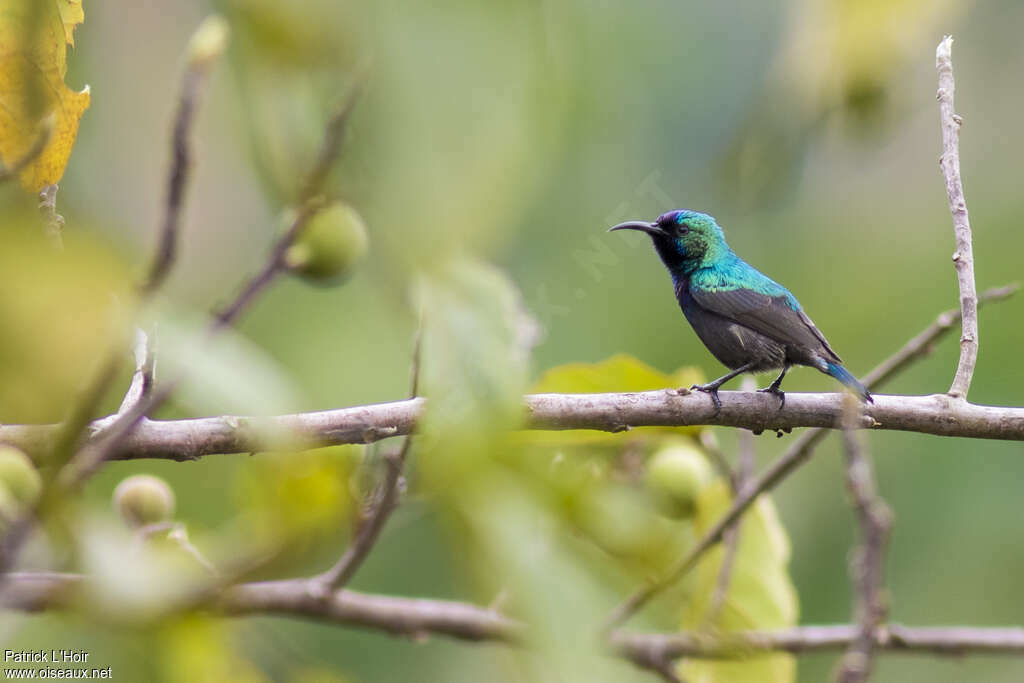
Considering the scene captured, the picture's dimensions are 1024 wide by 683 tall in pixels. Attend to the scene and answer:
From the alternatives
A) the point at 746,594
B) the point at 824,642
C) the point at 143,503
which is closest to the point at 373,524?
the point at 143,503

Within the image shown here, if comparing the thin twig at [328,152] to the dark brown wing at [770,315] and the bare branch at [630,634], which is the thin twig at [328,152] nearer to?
the bare branch at [630,634]

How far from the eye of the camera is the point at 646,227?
3928mm

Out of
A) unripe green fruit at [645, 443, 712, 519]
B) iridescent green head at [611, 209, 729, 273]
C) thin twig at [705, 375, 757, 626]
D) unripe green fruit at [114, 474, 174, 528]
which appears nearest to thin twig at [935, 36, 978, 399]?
thin twig at [705, 375, 757, 626]

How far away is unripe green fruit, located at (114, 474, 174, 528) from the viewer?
7.75 ft

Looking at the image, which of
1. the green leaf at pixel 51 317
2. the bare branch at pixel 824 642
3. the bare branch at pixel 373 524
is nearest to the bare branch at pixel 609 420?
the bare branch at pixel 373 524

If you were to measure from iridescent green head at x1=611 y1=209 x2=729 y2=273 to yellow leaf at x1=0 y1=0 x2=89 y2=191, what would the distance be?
295 cm

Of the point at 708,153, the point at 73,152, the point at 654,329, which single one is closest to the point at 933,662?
the point at 654,329

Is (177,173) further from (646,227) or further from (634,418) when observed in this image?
(646,227)

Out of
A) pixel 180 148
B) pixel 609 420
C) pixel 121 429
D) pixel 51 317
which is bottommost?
pixel 609 420

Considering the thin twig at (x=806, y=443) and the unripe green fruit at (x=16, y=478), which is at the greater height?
the thin twig at (x=806, y=443)

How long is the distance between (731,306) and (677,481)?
86 cm

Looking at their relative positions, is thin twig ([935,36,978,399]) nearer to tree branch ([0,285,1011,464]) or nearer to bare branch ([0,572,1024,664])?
tree branch ([0,285,1011,464])

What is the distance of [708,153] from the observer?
5.86 metres

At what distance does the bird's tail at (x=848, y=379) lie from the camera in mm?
2473
